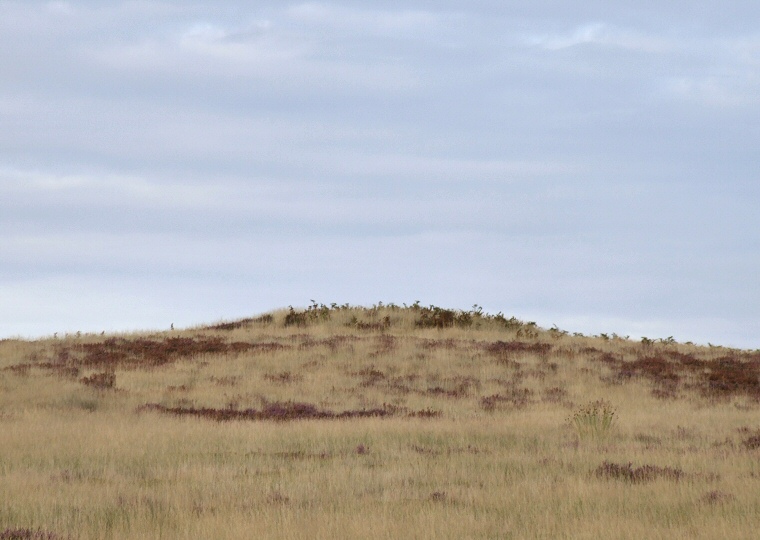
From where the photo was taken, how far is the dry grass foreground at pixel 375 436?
10.1 metres

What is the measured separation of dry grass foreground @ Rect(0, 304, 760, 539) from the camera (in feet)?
33.3

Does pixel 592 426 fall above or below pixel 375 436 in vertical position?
above

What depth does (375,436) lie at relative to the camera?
1720 centimetres

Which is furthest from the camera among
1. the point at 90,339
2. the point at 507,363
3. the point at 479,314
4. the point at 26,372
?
the point at 479,314

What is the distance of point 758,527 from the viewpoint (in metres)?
9.54

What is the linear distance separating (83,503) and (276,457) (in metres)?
4.62

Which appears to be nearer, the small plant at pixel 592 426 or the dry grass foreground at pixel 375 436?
the dry grass foreground at pixel 375 436

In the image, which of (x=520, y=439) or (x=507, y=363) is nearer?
(x=520, y=439)

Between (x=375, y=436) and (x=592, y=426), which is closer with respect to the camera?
(x=375, y=436)

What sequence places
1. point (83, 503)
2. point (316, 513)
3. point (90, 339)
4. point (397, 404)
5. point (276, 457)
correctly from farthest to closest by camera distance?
point (90, 339), point (397, 404), point (276, 457), point (83, 503), point (316, 513)

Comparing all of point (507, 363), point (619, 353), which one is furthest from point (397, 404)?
point (619, 353)

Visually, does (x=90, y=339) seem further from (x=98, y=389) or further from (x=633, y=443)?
(x=633, y=443)

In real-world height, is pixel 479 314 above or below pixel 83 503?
above

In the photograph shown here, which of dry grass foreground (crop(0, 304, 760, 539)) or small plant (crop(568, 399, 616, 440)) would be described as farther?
small plant (crop(568, 399, 616, 440))
